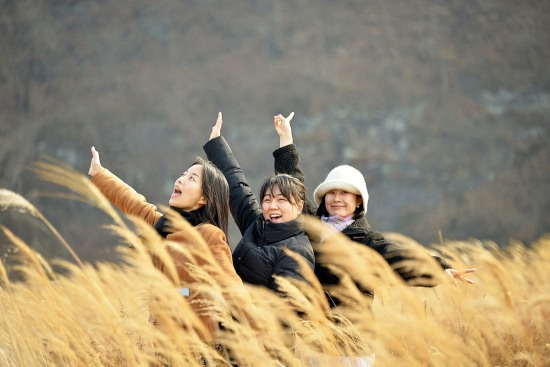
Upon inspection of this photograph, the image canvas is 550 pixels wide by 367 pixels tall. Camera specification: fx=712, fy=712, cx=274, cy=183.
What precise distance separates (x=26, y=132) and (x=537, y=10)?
1003 cm

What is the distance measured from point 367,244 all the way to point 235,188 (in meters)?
0.55

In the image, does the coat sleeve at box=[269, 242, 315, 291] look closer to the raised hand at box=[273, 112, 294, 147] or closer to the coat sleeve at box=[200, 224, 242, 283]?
the coat sleeve at box=[200, 224, 242, 283]

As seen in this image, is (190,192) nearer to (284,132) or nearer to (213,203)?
(213,203)

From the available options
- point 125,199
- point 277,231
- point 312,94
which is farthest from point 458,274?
point 312,94

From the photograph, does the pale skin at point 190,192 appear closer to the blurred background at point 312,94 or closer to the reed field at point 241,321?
the reed field at point 241,321

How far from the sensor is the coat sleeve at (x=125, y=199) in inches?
98.1

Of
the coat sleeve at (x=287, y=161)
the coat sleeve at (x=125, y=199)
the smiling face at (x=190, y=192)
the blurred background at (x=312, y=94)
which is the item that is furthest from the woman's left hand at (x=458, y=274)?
the blurred background at (x=312, y=94)

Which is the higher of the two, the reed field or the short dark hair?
the short dark hair

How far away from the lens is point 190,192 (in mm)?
2273

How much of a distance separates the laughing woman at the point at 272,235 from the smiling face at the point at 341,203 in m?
0.17

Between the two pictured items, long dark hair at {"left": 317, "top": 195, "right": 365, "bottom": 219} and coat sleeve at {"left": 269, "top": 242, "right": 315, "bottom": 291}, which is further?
long dark hair at {"left": 317, "top": 195, "right": 365, "bottom": 219}

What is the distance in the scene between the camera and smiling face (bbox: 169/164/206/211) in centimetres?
227

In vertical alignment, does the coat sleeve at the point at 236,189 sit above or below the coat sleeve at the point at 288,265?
above

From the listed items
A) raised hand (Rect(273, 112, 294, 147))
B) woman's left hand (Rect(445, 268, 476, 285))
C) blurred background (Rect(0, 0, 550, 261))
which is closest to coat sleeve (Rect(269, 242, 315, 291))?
woman's left hand (Rect(445, 268, 476, 285))
